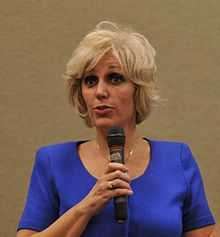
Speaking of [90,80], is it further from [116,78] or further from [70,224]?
[70,224]

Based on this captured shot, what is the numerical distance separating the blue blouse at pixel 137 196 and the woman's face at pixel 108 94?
0.15 m

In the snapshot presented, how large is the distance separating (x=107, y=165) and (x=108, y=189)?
17 cm

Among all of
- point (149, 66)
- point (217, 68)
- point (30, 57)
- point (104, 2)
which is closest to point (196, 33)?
point (217, 68)

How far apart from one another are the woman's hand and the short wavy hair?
312mm

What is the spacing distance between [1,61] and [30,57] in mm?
123

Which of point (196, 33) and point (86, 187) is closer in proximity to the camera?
point (86, 187)

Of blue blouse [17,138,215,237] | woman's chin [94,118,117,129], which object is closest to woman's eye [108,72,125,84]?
woman's chin [94,118,117,129]

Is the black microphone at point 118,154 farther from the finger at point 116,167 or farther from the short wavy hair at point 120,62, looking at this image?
the short wavy hair at point 120,62

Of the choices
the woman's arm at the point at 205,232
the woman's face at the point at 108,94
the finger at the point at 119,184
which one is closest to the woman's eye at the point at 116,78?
the woman's face at the point at 108,94

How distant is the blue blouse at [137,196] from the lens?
4.67 feet

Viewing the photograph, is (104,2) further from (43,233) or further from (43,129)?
(43,233)

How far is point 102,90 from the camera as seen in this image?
145 centimetres

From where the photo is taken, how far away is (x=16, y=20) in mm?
2336

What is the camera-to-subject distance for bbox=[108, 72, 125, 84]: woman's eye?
149 centimetres
